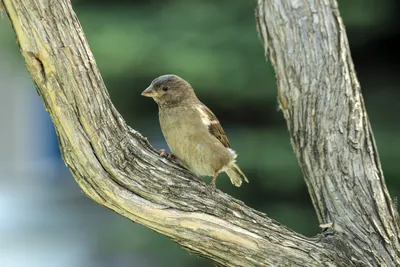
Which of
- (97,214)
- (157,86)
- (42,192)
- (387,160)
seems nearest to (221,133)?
(157,86)

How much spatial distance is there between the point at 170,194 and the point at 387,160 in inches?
136

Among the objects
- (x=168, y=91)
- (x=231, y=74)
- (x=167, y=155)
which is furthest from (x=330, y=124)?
(x=231, y=74)

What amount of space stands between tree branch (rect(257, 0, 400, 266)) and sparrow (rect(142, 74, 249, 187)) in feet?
1.78

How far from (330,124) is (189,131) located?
0.82m

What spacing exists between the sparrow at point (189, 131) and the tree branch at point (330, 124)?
0.54 m

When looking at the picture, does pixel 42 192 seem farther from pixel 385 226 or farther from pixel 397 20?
pixel 385 226

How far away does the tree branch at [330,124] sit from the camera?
12.0ft

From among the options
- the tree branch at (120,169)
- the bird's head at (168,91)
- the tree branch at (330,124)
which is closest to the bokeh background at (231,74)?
the bird's head at (168,91)

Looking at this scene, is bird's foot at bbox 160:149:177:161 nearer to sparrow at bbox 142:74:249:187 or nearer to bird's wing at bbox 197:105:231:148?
sparrow at bbox 142:74:249:187

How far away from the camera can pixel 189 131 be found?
168 inches

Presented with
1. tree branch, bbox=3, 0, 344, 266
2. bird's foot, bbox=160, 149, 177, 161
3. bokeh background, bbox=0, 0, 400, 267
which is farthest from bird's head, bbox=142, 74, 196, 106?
bokeh background, bbox=0, 0, 400, 267

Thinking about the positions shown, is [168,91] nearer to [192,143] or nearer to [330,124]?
[192,143]

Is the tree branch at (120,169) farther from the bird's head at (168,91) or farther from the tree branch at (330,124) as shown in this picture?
the bird's head at (168,91)

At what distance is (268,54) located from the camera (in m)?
3.98
